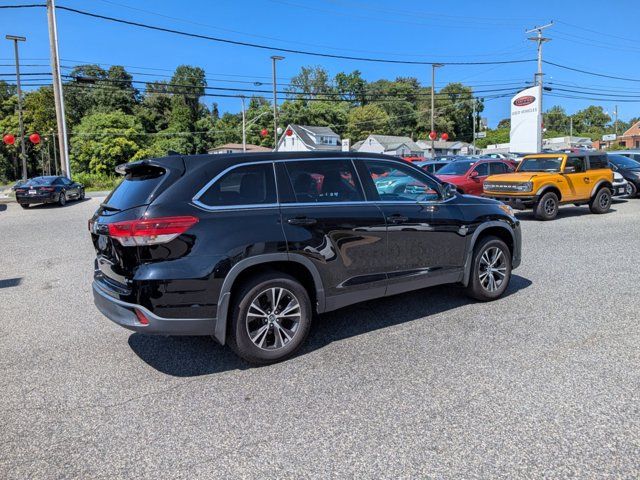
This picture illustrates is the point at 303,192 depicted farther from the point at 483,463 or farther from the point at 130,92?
the point at 130,92

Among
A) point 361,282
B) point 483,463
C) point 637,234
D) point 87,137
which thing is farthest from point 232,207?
point 87,137

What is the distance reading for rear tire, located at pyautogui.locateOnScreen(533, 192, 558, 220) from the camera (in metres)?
13.3

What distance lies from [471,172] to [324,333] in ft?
44.6

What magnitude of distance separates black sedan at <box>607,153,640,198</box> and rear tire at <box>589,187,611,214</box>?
16.0ft

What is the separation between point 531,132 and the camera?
3888 centimetres

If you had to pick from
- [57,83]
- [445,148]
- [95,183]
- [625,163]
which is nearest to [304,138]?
[445,148]

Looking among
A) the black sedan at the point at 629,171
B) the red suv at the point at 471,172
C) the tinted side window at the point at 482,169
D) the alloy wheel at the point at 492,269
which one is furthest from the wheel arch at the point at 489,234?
the black sedan at the point at 629,171

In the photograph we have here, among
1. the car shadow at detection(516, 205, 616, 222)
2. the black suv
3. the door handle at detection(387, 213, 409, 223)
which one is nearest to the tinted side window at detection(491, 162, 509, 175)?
the car shadow at detection(516, 205, 616, 222)

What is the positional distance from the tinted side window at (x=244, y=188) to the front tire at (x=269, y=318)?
654 millimetres

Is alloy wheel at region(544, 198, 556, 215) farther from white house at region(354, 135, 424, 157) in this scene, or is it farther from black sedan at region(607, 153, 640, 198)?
white house at region(354, 135, 424, 157)

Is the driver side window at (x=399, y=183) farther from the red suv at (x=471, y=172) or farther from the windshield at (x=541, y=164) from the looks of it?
the red suv at (x=471, y=172)

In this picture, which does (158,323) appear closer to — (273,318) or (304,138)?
(273,318)

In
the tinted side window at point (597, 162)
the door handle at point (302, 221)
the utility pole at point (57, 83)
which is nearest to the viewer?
the door handle at point (302, 221)

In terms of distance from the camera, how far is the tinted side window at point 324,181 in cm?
443
